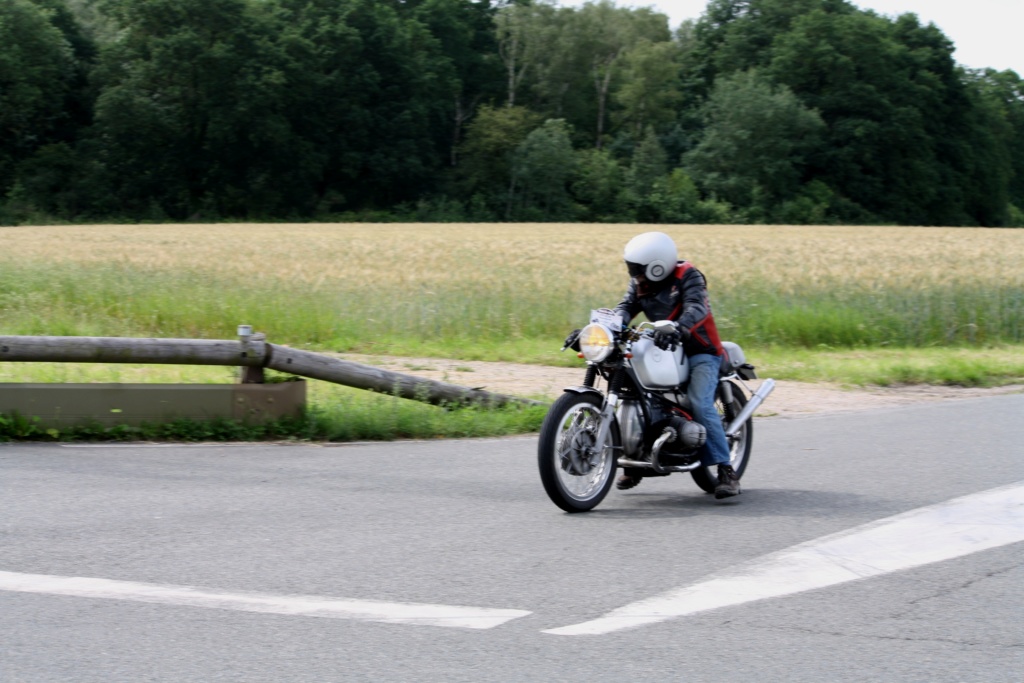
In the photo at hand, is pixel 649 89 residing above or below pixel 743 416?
above

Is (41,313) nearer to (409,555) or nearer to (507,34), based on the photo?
(409,555)

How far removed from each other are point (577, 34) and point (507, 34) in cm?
647

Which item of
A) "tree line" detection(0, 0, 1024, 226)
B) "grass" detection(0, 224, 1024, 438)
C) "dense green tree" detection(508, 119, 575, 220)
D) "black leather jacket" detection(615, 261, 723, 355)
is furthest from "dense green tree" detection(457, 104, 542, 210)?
"black leather jacket" detection(615, 261, 723, 355)

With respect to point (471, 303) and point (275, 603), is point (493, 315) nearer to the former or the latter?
point (471, 303)

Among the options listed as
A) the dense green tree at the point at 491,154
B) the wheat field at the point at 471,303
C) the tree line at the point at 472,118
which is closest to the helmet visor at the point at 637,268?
the wheat field at the point at 471,303

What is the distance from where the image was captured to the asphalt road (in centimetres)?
431

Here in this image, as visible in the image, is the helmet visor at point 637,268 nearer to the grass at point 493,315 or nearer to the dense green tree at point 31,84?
the grass at point 493,315

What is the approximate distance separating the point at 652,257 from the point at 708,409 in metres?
1.02

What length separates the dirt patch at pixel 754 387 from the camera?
1250 centimetres

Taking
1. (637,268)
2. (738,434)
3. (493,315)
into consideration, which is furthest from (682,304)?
(493,315)

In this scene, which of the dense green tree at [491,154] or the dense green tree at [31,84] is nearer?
the dense green tree at [31,84]

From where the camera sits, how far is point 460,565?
5676mm

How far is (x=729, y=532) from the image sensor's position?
21.3 ft

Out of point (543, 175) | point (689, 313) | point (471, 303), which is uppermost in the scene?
point (543, 175)
